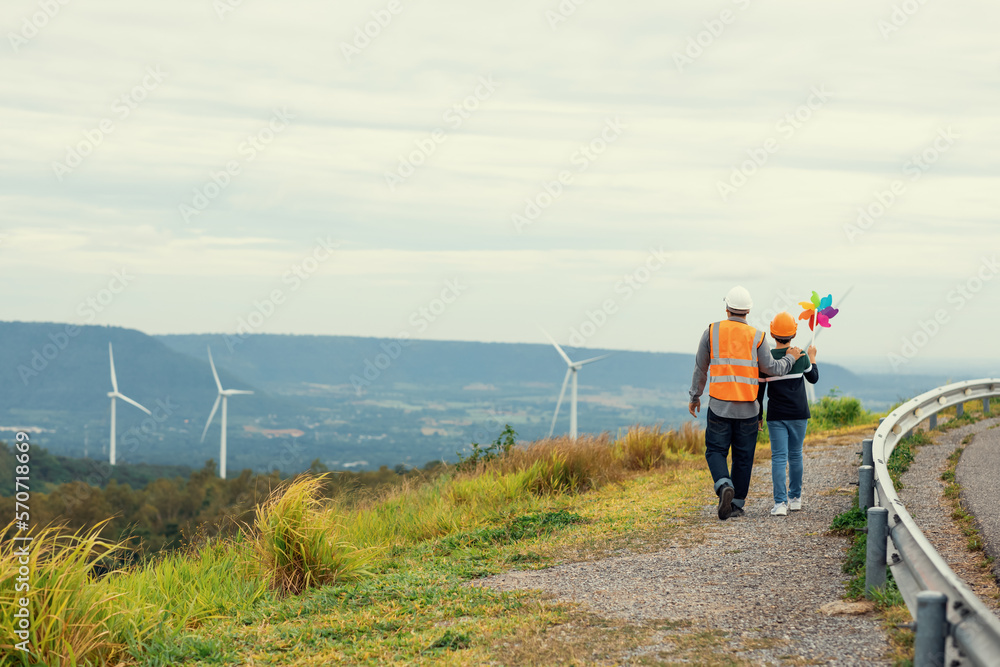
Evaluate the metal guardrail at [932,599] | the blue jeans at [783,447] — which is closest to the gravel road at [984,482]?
the metal guardrail at [932,599]

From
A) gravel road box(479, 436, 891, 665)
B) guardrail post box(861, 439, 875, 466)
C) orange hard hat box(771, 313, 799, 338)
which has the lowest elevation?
gravel road box(479, 436, 891, 665)

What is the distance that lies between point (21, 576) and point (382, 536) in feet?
17.2

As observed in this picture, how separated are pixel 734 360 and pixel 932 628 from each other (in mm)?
5426

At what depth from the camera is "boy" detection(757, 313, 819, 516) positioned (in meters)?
9.19

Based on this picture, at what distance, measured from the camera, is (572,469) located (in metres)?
12.6

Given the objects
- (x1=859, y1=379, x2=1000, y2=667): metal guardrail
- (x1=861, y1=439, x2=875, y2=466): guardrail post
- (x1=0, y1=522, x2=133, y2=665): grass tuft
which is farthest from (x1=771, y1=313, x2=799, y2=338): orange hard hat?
(x1=0, y1=522, x2=133, y2=665): grass tuft

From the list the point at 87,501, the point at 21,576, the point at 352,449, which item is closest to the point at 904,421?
the point at 21,576

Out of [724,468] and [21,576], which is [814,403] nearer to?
[724,468]

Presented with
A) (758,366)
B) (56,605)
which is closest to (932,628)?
(56,605)

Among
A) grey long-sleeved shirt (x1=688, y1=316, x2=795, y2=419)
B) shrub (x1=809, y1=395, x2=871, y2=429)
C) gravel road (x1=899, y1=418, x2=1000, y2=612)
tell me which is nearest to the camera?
gravel road (x1=899, y1=418, x2=1000, y2=612)

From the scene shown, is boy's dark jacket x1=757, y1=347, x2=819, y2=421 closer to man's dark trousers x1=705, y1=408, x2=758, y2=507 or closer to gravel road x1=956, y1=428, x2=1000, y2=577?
man's dark trousers x1=705, y1=408, x2=758, y2=507

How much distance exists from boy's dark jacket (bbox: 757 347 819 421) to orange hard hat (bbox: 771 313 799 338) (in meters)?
0.16

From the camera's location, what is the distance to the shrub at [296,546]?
7715 mm

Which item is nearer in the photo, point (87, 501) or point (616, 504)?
point (616, 504)
